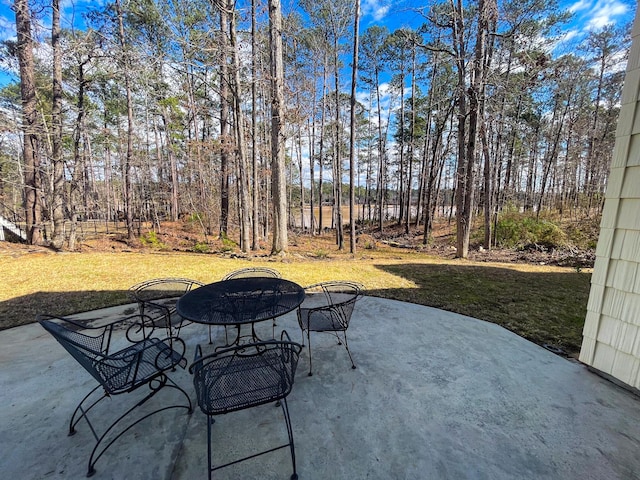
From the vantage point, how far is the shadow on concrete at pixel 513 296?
3.00 m

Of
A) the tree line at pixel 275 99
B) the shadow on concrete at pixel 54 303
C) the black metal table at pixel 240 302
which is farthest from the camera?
the tree line at pixel 275 99

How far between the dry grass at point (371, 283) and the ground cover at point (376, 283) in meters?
0.01

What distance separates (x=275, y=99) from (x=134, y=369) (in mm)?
5952

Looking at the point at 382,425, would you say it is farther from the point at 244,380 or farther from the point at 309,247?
the point at 309,247

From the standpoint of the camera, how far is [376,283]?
4.88 meters

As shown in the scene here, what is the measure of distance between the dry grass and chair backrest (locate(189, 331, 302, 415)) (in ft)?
8.93

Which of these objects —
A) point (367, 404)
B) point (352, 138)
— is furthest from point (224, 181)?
point (367, 404)

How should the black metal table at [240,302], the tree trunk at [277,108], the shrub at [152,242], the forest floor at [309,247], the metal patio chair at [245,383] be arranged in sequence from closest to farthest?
the metal patio chair at [245,383] < the black metal table at [240,302] < the tree trunk at [277,108] < the forest floor at [309,247] < the shrub at [152,242]

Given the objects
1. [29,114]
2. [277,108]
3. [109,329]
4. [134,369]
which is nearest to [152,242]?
[29,114]

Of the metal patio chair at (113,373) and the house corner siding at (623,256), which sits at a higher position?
the house corner siding at (623,256)

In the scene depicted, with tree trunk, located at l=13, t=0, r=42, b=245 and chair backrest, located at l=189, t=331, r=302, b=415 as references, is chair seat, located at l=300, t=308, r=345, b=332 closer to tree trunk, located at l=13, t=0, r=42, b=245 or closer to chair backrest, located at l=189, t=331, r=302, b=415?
chair backrest, located at l=189, t=331, r=302, b=415

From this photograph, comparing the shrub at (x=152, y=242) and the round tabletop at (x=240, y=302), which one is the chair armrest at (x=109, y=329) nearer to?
the round tabletop at (x=240, y=302)

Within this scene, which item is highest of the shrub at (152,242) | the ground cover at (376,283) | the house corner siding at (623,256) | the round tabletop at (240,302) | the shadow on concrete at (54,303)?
the house corner siding at (623,256)

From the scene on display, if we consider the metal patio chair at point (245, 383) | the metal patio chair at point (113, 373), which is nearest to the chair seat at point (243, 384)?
the metal patio chair at point (245, 383)
